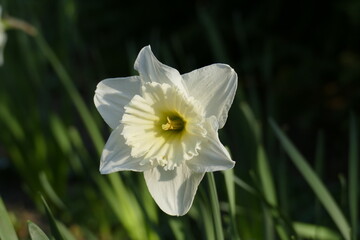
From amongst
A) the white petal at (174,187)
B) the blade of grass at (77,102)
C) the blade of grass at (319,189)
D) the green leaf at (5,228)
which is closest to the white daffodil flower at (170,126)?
the white petal at (174,187)

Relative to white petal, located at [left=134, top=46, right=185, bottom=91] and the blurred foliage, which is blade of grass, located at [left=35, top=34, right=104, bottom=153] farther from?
white petal, located at [left=134, top=46, right=185, bottom=91]

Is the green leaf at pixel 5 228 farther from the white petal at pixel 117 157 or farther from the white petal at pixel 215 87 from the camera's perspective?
the white petal at pixel 215 87

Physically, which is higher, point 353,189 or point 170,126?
point 170,126

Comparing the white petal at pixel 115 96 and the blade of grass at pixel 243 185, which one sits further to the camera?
the blade of grass at pixel 243 185

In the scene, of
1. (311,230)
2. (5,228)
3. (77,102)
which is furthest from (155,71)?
(77,102)

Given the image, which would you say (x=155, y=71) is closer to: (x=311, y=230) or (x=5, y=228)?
(x=5, y=228)

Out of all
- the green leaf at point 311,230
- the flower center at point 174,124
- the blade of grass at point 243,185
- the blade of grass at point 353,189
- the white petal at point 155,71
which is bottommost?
the green leaf at point 311,230

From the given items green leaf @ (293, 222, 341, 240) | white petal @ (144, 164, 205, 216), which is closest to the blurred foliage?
green leaf @ (293, 222, 341, 240)
